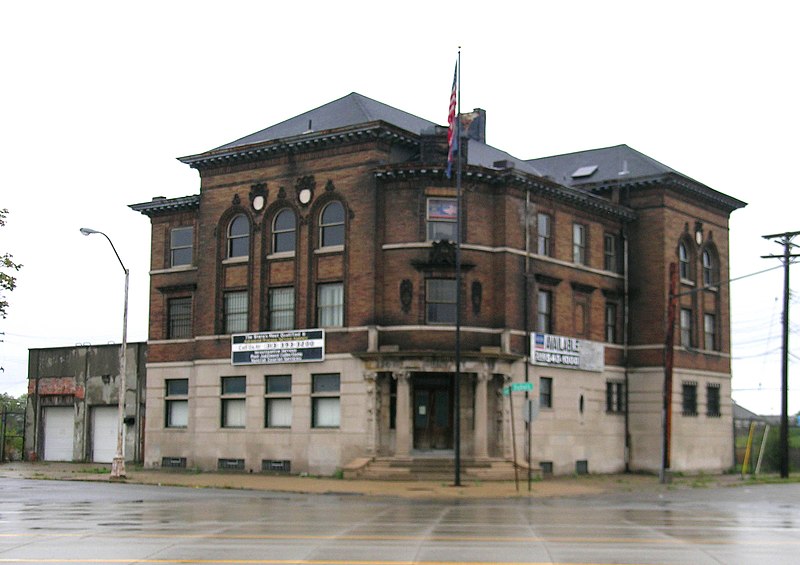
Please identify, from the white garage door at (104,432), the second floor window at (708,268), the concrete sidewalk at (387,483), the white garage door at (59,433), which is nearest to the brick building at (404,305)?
the second floor window at (708,268)

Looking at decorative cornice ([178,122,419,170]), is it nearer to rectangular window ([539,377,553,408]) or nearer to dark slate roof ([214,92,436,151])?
dark slate roof ([214,92,436,151])

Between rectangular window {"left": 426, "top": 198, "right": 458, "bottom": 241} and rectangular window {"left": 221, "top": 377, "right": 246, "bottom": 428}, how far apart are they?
33.0 feet

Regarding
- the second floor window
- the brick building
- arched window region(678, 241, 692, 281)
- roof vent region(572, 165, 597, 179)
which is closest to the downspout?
the brick building

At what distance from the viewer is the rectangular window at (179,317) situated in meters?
47.8

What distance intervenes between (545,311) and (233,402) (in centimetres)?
1302

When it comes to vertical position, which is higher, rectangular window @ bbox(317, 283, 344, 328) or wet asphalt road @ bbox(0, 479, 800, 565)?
rectangular window @ bbox(317, 283, 344, 328)

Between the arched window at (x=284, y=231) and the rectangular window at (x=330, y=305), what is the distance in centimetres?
238

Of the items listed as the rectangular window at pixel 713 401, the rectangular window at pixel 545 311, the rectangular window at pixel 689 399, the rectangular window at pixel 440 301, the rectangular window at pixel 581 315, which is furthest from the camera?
the rectangular window at pixel 713 401

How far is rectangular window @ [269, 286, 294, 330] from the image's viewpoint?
1711 inches

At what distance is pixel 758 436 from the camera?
55438 mm

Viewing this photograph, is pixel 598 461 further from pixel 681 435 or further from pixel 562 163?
pixel 562 163

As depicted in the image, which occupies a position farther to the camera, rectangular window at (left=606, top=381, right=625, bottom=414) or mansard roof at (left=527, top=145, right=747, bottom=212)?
mansard roof at (left=527, top=145, right=747, bottom=212)

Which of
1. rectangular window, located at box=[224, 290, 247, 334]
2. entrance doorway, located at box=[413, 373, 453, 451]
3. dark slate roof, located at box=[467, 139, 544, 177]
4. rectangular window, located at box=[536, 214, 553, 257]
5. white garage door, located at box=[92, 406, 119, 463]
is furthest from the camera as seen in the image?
white garage door, located at box=[92, 406, 119, 463]

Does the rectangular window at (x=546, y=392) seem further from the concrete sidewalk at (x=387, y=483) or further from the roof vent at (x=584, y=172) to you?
the roof vent at (x=584, y=172)
